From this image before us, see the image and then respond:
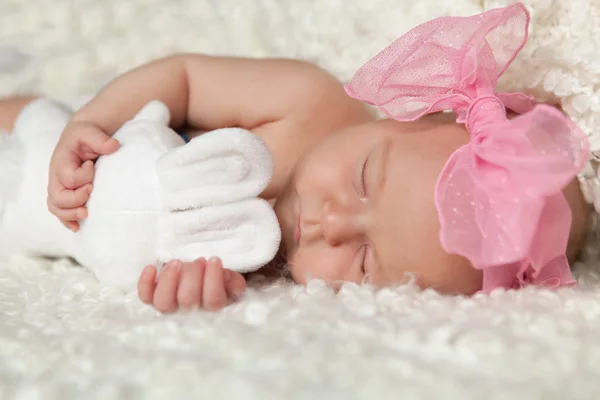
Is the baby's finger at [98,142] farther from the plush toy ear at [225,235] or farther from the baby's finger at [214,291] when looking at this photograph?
the baby's finger at [214,291]

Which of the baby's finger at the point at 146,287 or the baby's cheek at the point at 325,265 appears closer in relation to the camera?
the baby's finger at the point at 146,287

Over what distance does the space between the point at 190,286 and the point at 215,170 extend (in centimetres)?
18

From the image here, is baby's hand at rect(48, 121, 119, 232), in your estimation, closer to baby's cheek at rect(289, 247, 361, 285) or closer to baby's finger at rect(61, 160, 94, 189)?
baby's finger at rect(61, 160, 94, 189)

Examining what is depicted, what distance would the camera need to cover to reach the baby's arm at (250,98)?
1217mm

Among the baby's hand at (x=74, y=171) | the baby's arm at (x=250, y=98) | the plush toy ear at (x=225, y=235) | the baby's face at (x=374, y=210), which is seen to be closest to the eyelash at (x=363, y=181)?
the baby's face at (x=374, y=210)

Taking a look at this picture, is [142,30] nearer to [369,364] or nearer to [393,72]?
[393,72]

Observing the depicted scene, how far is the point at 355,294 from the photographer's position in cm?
83

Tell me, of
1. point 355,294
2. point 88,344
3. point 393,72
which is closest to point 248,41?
point 393,72

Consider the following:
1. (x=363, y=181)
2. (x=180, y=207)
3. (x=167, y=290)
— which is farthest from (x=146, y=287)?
(x=363, y=181)

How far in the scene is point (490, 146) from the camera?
2.77ft

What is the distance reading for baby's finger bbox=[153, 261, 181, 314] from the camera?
2.70ft

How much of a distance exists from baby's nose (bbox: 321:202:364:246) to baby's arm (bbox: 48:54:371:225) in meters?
0.26

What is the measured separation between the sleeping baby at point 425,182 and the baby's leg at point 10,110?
9.0 inches

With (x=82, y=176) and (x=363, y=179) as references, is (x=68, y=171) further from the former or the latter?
(x=363, y=179)
